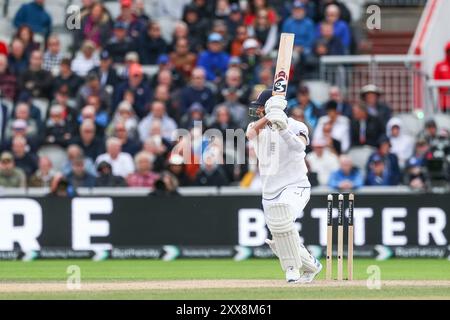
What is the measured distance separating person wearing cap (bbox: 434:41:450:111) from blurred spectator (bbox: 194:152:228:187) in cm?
452

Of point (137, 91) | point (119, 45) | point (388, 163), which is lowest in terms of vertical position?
point (388, 163)

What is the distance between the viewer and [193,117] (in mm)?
21328

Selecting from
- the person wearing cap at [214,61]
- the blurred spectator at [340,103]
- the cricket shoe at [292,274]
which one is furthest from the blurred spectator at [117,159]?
the cricket shoe at [292,274]

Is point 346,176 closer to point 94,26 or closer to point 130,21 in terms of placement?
point 130,21

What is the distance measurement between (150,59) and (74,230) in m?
4.68

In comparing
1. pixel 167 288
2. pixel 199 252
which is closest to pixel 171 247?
pixel 199 252

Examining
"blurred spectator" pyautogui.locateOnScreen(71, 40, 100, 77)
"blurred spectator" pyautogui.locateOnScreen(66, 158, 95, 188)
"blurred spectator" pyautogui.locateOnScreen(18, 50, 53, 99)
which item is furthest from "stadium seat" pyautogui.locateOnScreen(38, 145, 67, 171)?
"blurred spectator" pyautogui.locateOnScreen(71, 40, 100, 77)

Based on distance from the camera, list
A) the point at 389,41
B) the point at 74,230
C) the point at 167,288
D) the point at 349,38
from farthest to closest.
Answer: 1. the point at 389,41
2. the point at 349,38
3. the point at 74,230
4. the point at 167,288

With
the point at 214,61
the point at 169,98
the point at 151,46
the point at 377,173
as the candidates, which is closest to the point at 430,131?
the point at 377,173

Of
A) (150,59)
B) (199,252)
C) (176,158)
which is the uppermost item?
(150,59)

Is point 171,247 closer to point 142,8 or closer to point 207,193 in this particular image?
point 207,193

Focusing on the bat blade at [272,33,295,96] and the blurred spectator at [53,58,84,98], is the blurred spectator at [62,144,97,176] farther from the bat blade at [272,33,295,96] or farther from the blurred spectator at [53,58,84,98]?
the bat blade at [272,33,295,96]

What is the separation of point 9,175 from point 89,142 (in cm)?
148

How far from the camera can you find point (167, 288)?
14.3 metres
